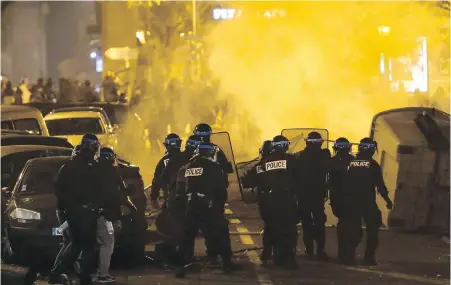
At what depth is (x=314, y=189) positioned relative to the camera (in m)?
9.70

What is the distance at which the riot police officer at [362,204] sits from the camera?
9.45 m

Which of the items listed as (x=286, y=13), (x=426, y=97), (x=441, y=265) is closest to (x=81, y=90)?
(x=286, y=13)

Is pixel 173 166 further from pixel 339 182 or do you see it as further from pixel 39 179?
pixel 339 182

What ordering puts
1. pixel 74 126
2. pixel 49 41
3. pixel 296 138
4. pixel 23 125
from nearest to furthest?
pixel 296 138, pixel 23 125, pixel 74 126, pixel 49 41

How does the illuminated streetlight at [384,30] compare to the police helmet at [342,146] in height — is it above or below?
above

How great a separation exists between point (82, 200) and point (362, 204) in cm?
320

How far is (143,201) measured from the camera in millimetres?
9531

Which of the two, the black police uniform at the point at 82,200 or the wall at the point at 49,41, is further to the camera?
the wall at the point at 49,41

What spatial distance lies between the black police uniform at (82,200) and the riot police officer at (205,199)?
106cm

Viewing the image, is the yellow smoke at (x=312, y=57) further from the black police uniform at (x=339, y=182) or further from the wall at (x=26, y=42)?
the wall at (x=26, y=42)

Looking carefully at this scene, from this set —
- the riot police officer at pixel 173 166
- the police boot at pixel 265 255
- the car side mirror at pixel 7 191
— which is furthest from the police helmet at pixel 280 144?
the car side mirror at pixel 7 191

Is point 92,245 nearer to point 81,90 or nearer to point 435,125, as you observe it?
point 435,125

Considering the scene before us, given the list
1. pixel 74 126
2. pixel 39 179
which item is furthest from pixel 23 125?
pixel 39 179

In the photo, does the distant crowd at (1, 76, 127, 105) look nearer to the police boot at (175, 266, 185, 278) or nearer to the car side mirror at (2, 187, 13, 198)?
the car side mirror at (2, 187, 13, 198)
